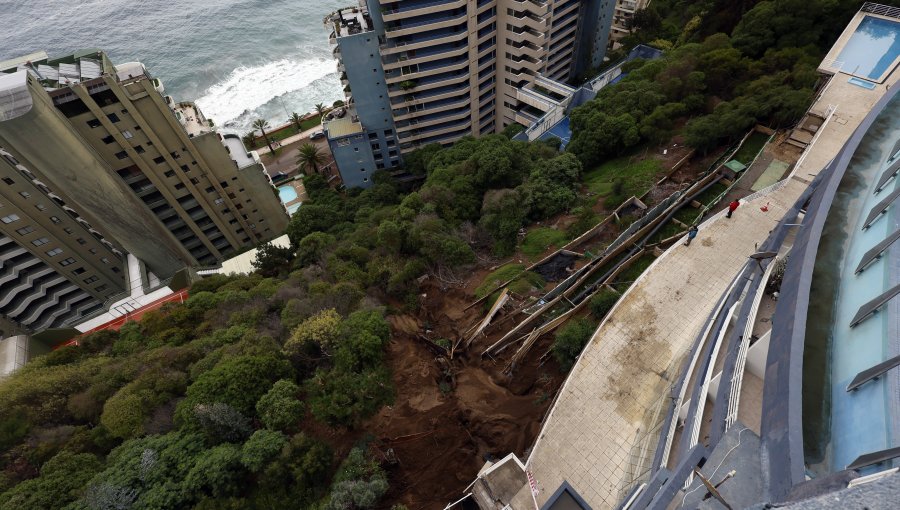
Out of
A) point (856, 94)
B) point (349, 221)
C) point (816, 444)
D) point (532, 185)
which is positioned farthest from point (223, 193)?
point (856, 94)

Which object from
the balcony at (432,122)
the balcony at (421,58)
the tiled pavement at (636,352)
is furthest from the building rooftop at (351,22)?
the tiled pavement at (636,352)

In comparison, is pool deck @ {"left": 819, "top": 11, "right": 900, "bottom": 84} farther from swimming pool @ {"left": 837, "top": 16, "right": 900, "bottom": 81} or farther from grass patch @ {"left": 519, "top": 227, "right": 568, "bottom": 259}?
grass patch @ {"left": 519, "top": 227, "right": 568, "bottom": 259}

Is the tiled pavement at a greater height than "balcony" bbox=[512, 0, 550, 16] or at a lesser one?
lesser

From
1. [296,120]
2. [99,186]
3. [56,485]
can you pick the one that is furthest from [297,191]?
[56,485]

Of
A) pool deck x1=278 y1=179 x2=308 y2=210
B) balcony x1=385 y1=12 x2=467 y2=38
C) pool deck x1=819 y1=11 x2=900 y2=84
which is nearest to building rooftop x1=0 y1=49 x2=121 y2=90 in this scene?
balcony x1=385 y1=12 x2=467 y2=38

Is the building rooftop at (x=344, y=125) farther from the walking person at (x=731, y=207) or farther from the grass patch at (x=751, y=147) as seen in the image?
the walking person at (x=731, y=207)
